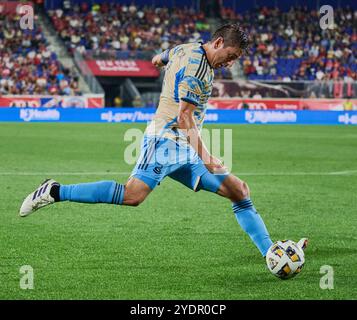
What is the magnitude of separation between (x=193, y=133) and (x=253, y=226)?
1.00m

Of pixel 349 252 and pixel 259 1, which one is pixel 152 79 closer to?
pixel 259 1

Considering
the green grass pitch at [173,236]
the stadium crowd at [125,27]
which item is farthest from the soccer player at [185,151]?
the stadium crowd at [125,27]

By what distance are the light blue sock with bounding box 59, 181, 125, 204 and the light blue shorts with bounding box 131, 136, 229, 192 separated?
0.20 m

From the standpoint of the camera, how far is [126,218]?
1109cm

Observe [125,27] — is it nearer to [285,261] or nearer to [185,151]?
[185,151]

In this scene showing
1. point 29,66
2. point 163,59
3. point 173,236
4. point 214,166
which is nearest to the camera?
point 214,166

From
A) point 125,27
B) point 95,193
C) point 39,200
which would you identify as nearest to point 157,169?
point 95,193

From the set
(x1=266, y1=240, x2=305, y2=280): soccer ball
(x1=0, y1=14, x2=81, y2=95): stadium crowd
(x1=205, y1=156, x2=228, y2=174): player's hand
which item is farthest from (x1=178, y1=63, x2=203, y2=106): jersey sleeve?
(x1=0, y1=14, x2=81, y2=95): stadium crowd

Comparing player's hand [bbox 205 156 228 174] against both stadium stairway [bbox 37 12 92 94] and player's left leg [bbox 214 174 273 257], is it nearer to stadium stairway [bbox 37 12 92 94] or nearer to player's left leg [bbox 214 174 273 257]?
player's left leg [bbox 214 174 273 257]

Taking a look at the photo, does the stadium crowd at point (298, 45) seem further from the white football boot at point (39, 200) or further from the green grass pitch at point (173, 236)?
the white football boot at point (39, 200)

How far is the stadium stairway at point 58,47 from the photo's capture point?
140 ft

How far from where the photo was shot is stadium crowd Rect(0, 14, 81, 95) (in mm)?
40531

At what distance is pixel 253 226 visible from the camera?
7.46 m
